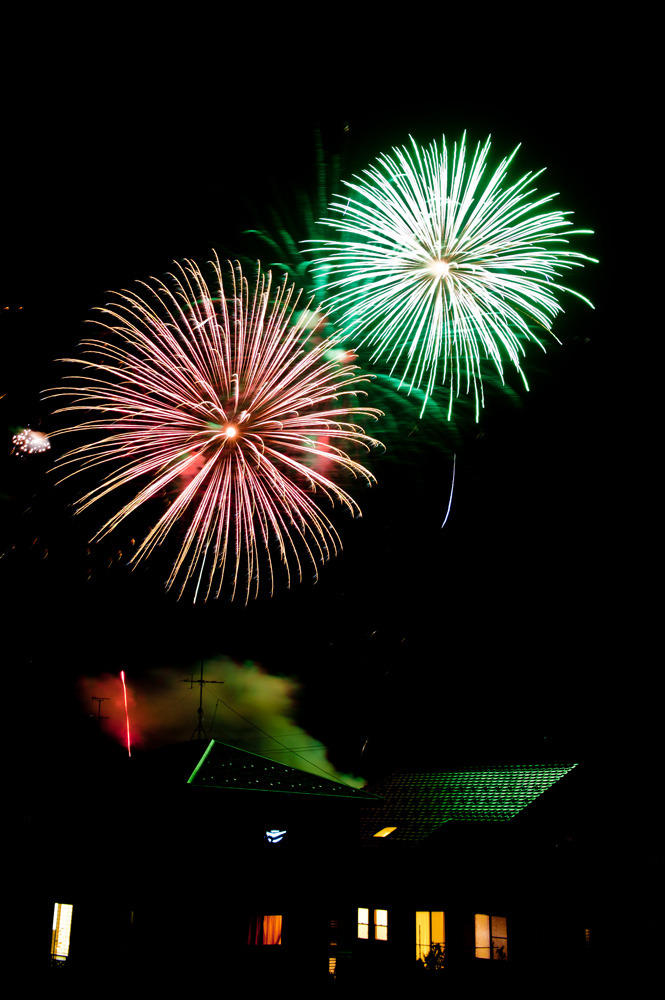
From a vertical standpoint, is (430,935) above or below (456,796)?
below

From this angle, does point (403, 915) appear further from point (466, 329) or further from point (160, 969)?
point (466, 329)

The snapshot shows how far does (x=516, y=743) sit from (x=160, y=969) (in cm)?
1211

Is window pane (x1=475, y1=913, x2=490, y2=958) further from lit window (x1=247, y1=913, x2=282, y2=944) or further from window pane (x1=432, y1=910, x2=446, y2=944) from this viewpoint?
lit window (x1=247, y1=913, x2=282, y2=944)

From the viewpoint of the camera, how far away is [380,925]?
1930 centimetres

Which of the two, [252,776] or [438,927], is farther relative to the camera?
[438,927]

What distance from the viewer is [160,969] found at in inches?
456

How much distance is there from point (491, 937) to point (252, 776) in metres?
7.64

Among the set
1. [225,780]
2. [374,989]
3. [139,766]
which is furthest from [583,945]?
[139,766]

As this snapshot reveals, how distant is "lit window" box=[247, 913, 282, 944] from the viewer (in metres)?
12.5

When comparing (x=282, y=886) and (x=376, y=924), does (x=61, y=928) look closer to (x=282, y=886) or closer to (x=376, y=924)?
(x=282, y=886)

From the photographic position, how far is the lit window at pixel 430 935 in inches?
688

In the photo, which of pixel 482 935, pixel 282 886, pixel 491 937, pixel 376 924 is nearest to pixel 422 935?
pixel 376 924

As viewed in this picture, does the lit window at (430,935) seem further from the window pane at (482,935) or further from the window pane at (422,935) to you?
the window pane at (482,935)

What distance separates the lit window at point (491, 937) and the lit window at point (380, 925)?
2993mm
